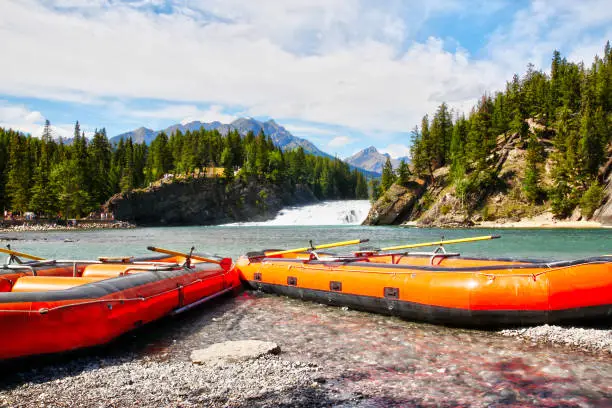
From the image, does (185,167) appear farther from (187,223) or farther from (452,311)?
(452,311)

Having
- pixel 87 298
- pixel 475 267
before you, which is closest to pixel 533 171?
pixel 475 267

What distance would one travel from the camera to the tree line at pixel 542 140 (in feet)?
198

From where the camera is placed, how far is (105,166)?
339ft

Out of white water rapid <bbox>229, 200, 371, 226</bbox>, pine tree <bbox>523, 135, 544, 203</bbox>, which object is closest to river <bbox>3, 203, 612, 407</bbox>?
pine tree <bbox>523, 135, 544, 203</bbox>

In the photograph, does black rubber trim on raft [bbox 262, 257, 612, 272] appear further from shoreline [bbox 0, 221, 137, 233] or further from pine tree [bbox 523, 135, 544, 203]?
shoreline [bbox 0, 221, 137, 233]

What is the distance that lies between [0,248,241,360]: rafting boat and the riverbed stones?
1.82 metres

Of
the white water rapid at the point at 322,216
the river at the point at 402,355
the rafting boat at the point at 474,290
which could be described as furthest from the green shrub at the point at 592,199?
the river at the point at 402,355

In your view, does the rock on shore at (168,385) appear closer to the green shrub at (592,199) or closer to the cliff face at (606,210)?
the cliff face at (606,210)

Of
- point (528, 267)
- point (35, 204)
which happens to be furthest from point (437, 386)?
point (35, 204)

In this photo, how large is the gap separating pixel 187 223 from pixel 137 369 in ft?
290

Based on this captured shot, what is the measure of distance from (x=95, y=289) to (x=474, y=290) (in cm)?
748

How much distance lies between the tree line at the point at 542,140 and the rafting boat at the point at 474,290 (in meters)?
56.8

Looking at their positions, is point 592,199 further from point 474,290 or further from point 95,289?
point 95,289

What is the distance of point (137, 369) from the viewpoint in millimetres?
6512
